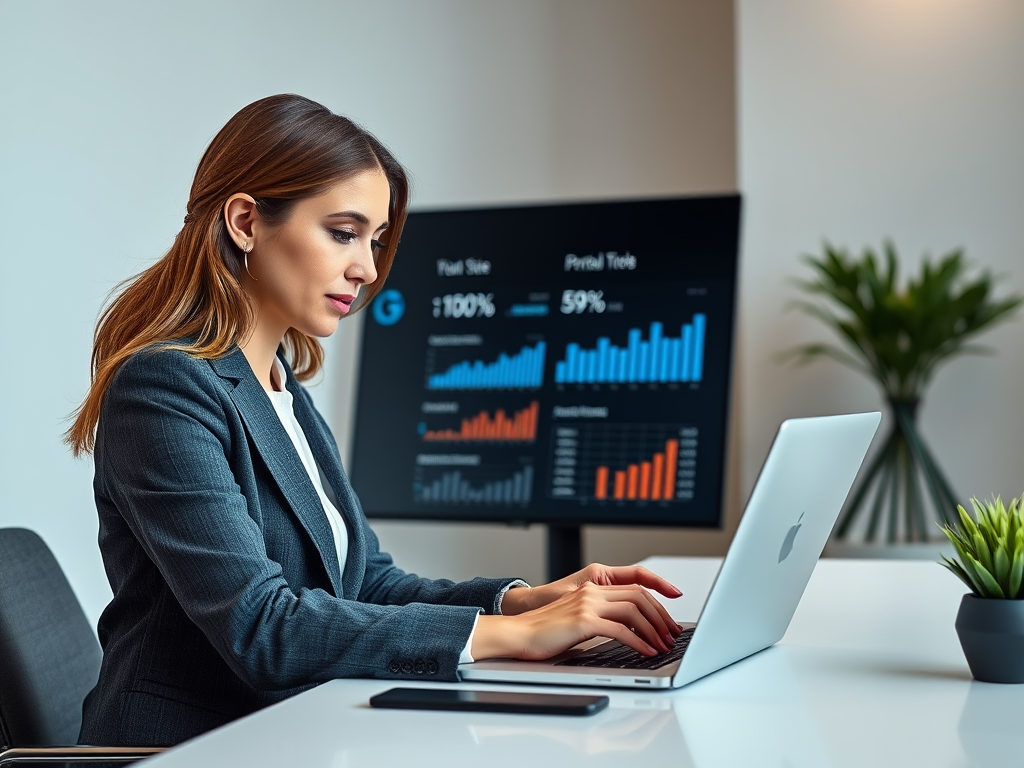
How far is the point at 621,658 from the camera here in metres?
1.23

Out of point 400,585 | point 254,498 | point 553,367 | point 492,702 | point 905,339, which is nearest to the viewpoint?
point 492,702

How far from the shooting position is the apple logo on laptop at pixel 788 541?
3.89 feet

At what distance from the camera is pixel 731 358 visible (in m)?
3.04

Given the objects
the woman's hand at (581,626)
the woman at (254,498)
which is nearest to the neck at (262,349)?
the woman at (254,498)

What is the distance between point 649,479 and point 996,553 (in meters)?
1.97

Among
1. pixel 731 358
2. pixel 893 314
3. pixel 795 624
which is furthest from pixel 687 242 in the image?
pixel 795 624

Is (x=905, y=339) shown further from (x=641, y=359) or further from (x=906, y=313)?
(x=641, y=359)

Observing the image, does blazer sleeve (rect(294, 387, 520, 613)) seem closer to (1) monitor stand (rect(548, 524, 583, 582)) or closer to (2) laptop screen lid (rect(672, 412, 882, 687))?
(2) laptop screen lid (rect(672, 412, 882, 687))

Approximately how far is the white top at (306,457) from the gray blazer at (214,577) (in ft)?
0.29

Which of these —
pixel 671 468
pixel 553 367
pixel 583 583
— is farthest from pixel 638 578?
pixel 553 367

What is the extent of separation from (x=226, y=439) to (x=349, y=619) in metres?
0.28

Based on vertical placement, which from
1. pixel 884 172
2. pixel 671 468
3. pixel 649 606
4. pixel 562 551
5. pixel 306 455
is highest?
pixel 884 172

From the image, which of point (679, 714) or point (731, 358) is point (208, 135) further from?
point (679, 714)

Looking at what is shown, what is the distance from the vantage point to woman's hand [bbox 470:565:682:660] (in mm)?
1186
